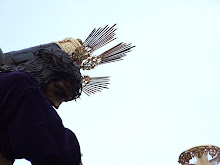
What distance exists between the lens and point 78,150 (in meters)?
1.95

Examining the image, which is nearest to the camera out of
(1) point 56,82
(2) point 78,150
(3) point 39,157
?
(3) point 39,157

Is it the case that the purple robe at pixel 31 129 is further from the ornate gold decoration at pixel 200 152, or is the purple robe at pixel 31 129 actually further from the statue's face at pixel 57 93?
the ornate gold decoration at pixel 200 152

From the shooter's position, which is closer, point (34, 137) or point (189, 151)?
point (34, 137)

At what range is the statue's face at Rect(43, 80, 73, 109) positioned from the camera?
7.61 ft

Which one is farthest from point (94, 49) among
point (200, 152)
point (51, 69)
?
point (200, 152)

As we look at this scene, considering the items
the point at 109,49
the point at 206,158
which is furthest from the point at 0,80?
the point at 206,158

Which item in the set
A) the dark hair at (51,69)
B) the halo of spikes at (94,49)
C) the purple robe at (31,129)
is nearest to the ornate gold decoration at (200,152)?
the halo of spikes at (94,49)

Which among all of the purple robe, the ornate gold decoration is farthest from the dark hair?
the ornate gold decoration

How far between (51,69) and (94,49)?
3.11 ft

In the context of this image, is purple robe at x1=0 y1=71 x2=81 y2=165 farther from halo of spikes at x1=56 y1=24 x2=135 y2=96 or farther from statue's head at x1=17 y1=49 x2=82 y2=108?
halo of spikes at x1=56 y1=24 x2=135 y2=96

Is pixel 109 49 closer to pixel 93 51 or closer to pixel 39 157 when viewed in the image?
pixel 93 51

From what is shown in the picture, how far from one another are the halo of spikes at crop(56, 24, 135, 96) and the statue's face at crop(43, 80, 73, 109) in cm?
60

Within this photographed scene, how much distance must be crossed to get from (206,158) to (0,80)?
4422 millimetres

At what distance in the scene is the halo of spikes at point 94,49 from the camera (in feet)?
10.2
